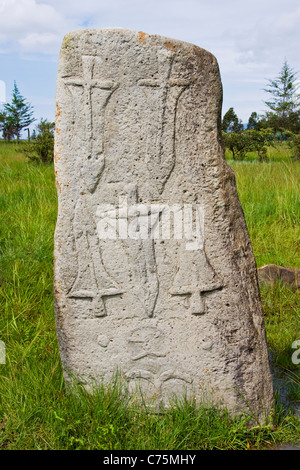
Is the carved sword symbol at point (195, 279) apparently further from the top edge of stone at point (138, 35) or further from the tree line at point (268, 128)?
the tree line at point (268, 128)

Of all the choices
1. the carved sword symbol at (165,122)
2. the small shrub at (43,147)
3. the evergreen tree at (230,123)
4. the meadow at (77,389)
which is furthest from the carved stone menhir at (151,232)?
the evergreen tree at (230,123)

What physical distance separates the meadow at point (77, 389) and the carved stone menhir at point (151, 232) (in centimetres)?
12

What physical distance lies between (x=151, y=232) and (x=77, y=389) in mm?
823

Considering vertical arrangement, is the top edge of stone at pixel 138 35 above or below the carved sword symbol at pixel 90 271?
above

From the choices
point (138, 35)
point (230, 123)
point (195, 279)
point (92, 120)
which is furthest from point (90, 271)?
point (230, 123)

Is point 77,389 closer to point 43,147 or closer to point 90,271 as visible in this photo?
point 90,271

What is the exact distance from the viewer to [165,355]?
221 cm

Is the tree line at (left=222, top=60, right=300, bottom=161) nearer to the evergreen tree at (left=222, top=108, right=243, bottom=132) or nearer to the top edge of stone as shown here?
the evergreen tree at (left=222, top=108, right=243, bottom=132)

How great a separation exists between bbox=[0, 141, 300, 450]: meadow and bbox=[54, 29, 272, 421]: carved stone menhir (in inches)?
4.5

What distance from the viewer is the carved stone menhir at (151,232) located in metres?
2.03

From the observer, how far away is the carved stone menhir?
2.03m

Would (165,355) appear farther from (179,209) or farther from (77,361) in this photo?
(179,209)
